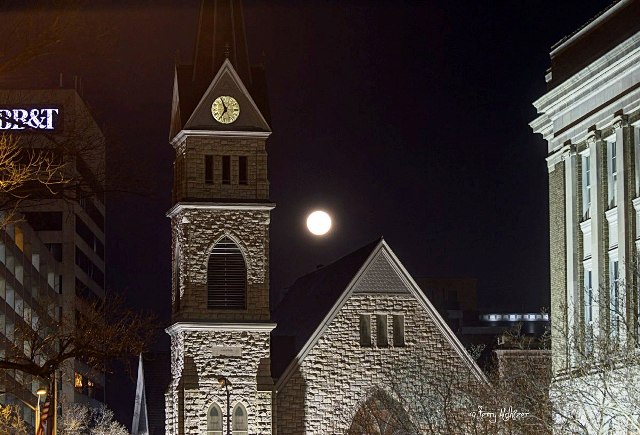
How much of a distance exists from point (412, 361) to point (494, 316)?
112821mm

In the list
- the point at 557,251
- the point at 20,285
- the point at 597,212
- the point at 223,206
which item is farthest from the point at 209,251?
the point at 20,285

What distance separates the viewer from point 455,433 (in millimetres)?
54719

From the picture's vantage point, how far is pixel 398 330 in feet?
247

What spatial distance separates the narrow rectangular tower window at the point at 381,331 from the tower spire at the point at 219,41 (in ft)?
42.0

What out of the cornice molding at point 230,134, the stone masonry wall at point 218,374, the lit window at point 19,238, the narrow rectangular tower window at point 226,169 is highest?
the lit window at point 19,238

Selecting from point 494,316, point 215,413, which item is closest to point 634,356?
point 215,413

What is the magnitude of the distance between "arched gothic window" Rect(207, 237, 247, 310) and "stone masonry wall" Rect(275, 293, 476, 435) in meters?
4.89

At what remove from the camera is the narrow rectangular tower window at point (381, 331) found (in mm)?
74938

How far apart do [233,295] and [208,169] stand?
5.60m

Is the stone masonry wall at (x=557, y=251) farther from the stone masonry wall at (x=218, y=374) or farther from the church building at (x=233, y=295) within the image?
the stone masonry wall at (x=218, y=374)

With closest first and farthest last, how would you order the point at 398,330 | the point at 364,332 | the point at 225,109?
the point at 225,109 → the point at 364,332 → the point at 398,330

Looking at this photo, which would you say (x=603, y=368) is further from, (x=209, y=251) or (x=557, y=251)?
Answer: (x=209, y=251)

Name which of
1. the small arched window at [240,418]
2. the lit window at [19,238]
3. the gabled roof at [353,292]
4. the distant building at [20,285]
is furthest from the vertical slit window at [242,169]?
the lit window at [19,238]

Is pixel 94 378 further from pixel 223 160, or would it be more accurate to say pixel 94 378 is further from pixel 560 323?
pixel 560 323
